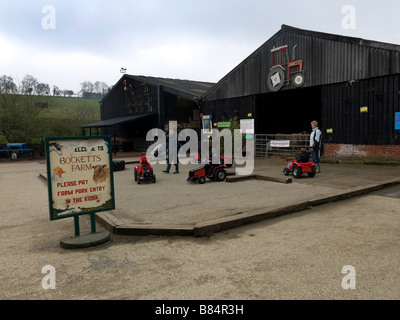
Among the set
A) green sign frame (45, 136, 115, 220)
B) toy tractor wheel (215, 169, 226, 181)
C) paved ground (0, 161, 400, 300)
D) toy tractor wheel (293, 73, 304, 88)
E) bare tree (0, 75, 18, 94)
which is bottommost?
paved ground (0, 161, 400, 300)

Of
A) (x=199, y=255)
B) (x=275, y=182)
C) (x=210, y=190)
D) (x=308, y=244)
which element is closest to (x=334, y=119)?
(x=275, y=182)

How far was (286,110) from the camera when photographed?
25078 millimetres

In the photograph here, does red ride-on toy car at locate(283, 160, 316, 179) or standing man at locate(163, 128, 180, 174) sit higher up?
standing man at locate(163, 128, 180, 174)

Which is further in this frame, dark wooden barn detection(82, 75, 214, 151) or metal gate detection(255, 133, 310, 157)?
dark wooden barn detection(82, 75, 214, 151)

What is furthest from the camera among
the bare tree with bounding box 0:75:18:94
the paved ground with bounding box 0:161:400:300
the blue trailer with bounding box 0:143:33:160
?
the bare tree with bounding box 0:75:18:94

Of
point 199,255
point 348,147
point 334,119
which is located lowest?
point 199,255

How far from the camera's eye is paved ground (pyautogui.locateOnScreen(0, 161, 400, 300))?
3.30 metres

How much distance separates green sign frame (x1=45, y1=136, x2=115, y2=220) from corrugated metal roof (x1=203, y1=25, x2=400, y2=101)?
13.4m

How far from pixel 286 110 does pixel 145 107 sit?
13548 mm

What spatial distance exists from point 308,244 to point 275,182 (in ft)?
18.7

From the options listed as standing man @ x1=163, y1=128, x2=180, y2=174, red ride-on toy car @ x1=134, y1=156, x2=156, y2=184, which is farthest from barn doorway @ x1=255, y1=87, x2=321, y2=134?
red ride-on toy car @ x1=134, y1=156, x2=156, y2=184

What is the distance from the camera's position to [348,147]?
50.3 ft

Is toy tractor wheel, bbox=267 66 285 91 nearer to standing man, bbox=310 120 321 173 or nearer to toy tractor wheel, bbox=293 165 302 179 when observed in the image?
standing man, bbox=310 120 321 173

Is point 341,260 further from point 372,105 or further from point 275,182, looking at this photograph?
point 372,105
